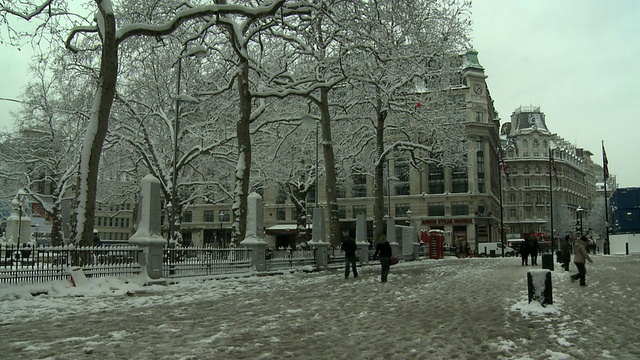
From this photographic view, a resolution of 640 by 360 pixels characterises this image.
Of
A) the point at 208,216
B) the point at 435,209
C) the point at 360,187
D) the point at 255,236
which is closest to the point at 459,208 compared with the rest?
the point at 435,209

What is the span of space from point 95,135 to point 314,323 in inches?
426

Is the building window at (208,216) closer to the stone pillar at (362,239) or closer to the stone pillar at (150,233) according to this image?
the stone pillar at (362,239)

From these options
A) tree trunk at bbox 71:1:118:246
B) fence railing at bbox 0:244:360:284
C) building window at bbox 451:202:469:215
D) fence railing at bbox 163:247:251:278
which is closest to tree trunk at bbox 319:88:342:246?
fence railing at bbox 0:244:360:284

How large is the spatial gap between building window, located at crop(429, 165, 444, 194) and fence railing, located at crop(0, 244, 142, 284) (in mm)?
64693

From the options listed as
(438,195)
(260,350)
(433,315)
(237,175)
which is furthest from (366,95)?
(438,195)

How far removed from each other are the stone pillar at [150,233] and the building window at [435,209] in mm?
63008

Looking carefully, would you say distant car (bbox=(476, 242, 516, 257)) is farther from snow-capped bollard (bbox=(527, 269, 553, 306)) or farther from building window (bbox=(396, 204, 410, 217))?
snow-capped bollard (bbox=(527, 269, 553, 306))

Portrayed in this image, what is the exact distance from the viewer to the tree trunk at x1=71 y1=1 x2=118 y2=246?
54.7ft

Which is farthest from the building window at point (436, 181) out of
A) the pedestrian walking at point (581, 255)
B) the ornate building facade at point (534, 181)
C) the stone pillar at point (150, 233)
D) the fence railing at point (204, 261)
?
the stone pillar at point (150, 233)

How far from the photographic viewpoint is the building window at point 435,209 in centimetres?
7719

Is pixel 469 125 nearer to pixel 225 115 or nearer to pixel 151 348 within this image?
pixel 225 115

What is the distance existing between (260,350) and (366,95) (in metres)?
27.9

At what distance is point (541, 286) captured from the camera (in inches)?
451

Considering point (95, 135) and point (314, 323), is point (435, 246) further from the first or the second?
point (314, 323)
